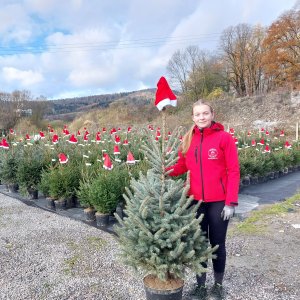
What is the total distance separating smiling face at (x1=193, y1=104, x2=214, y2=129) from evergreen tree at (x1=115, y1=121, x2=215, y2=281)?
39cm

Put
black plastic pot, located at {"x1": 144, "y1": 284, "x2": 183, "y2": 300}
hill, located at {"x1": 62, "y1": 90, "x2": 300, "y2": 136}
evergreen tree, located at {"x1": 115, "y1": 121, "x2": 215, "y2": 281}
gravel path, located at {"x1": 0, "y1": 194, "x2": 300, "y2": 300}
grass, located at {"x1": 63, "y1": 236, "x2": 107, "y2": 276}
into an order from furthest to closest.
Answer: hill, located at {"x1": 62, "y1": 90, "x2": 300, "y2": 136}
grass, located at {"x1": 63, "y1": 236, "x2": 107, "y2": 276}
gravel path, located at {"x1": 0, "y1": 194, "x2": 300, "y2": 300}
black plastic pot, located at {"x1": 144, "y1": 284, "x2": 183, "y2": 300}
evergreen tree, located at {"x1": 115, "y1": 121, "x2": 215, "y2": 281}

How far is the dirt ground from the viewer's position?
322 centimetres

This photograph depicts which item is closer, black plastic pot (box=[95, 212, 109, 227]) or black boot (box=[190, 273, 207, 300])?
black boot (box=[190, 273, 207, 300])

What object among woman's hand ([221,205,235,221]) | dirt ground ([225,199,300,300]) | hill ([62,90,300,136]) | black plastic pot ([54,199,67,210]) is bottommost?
dirt ground ([225,199,300,300])

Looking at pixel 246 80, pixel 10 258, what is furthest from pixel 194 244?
pixel 246 80

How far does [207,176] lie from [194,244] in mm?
575

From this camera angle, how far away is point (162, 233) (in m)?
2.53

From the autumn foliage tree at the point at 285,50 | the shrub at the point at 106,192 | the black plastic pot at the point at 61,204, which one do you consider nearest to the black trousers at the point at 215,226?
the shrub at the point at 106,192

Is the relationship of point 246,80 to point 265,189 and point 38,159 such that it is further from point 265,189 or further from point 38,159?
point 38,159

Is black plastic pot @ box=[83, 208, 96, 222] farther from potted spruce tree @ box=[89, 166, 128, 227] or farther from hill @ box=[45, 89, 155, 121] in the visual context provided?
hill @ box=[45, 89, 155, 121]

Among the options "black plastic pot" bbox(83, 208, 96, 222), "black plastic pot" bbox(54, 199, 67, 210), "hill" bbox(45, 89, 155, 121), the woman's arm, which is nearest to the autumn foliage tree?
"hill" bbox(45, 89, 155, 121)

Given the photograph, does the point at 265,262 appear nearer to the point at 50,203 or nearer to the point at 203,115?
the point at 203,115

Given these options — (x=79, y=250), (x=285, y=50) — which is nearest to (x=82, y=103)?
(x=285, y=50)

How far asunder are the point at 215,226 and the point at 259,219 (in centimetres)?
300
